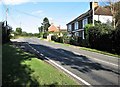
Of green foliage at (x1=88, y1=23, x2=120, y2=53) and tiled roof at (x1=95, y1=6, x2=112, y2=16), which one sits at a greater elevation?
tiled roof at (x1=95, y1=6, x2=112, y2=16)

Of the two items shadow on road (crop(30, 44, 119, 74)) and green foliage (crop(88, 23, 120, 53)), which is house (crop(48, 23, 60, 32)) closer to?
Result: green foliage (crop(88, 23, 120, 53))

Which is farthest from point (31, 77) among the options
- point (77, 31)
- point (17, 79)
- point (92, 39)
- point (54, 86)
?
point (77, 31)

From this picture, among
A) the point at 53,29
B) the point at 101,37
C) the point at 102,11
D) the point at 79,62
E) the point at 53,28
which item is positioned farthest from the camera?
the point at 53,28

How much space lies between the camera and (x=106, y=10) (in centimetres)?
5853

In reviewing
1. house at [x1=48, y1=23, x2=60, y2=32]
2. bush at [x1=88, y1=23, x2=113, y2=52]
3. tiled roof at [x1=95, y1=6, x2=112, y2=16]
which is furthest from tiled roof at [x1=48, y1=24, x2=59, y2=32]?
bush at [x1=88, y1=23, x2=113, y2=52]

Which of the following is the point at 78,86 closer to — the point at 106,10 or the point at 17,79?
the point at 17,79

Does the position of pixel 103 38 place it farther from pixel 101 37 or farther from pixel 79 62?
pixel 79 62

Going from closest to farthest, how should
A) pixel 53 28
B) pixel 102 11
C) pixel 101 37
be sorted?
pixel 101 37 < pixel 102 11 < pixel 53 28

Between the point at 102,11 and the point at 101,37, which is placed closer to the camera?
the point at 101,37

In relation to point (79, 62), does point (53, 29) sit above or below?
above

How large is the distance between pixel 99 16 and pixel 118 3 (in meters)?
8.95

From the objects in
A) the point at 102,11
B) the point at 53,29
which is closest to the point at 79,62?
the point at 102,11

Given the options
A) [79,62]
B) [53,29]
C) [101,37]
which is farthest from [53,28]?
[79,62]

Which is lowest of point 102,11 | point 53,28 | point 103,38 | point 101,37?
point 103,38
